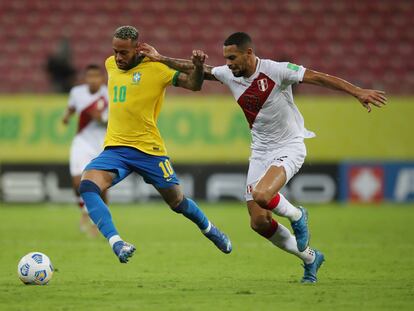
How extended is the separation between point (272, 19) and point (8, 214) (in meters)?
9.28

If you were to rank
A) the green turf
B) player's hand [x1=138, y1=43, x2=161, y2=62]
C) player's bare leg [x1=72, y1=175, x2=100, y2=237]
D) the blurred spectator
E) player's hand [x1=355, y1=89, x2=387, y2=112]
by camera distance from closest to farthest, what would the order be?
the green turf
player's hand [x1=355, y1=89, x2=387, y2=112]
player's hand [x1=138, y1=43, x2=161, y2=62]
player's bare leg [x1=72, y1=175, x2=100, y2=237]
the blurred spectator

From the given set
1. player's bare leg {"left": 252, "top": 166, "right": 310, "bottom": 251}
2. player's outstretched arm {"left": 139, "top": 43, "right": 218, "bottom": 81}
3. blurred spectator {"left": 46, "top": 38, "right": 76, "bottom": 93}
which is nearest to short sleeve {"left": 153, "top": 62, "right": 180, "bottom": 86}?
player's outstretched arm {"left": 139, "top": 43, "right": 218, "bottom": 81}

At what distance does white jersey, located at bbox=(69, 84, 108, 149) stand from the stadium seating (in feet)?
27.9

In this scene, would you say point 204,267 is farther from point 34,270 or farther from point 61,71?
point 61,71

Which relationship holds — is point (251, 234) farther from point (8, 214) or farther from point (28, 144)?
point (28, 144)

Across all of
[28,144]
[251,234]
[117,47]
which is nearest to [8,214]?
[28,144]

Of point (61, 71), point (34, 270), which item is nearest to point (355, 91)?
point (34, 270)

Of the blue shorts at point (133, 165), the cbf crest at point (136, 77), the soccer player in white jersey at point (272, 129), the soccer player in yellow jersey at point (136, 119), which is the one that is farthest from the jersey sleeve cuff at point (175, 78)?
the blue shorts at point (133, 165)

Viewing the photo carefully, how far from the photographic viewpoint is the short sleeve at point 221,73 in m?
8.53

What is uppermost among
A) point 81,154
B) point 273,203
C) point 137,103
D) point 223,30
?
point 137,103

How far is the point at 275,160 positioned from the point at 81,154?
5.49 metres

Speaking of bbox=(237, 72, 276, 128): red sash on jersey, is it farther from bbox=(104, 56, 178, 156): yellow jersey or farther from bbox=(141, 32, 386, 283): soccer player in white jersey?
bbox=(104, 56, 178, 156): yellow jersey

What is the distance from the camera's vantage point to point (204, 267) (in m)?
9.63

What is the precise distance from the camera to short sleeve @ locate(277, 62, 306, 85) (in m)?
8.20
